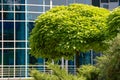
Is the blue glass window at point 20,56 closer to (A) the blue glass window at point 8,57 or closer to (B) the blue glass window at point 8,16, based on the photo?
(A) the blue glass window at point 8,57

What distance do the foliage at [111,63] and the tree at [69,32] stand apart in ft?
42.2

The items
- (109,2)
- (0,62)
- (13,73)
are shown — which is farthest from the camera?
(109,2)

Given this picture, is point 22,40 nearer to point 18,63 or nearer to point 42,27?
point 18,63

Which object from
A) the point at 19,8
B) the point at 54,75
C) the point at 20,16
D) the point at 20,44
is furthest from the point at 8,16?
the point at 54,75

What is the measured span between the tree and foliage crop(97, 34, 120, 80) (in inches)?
506

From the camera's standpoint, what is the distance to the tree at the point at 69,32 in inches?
816

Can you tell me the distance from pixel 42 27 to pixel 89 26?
2.12 meters

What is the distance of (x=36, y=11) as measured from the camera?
100ft

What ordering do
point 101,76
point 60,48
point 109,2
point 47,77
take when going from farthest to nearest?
1. point 109,2
2. point 60,48
3. point 101,76
4. point 47,77

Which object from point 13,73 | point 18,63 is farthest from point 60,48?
point 18,63

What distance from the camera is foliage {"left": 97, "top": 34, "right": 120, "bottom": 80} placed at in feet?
23.7

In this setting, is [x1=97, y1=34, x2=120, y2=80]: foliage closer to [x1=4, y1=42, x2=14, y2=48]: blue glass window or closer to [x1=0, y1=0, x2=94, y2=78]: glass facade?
[x1=0, y1=0, x2=94, y2=78]: glass facade

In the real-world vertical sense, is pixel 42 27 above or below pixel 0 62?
above

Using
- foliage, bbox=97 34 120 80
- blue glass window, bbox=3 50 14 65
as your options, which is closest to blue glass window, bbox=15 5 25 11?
blue glass window, bbox=3 50 14 65
